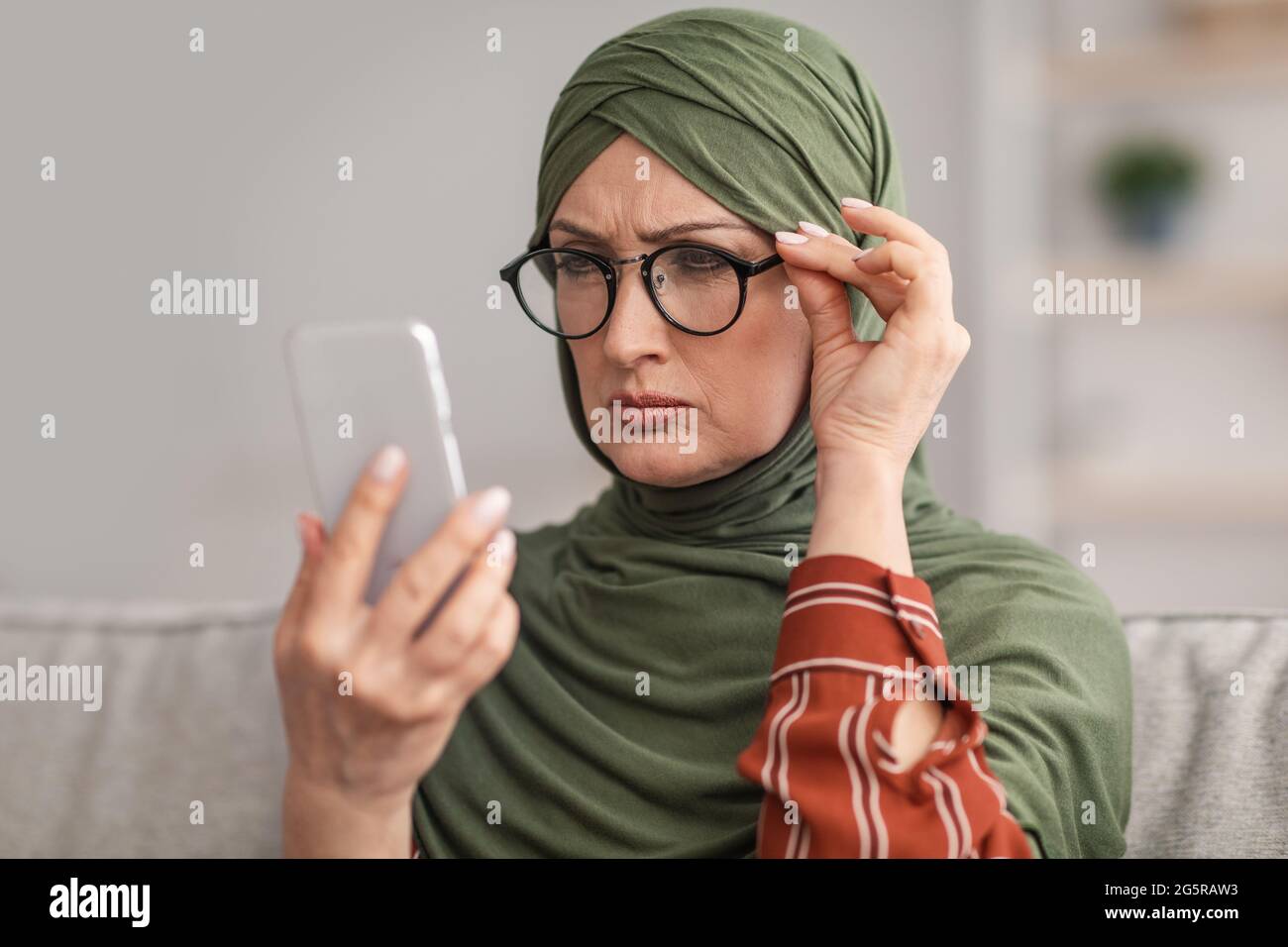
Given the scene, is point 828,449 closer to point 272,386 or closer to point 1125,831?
point 1125,831

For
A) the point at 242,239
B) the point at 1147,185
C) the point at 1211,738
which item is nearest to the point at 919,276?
the point at 1211,738

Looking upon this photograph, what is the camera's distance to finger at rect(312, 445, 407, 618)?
76 cm

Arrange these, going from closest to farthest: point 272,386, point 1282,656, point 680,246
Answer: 1. point 680,246
2. point 1282,656
3. point 272,386

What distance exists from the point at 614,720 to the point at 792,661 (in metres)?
0.33

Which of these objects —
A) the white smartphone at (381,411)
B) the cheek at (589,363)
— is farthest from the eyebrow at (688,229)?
the white smartphone at (381,411)

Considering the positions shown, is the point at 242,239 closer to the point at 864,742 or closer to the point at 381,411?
the point at 381,411

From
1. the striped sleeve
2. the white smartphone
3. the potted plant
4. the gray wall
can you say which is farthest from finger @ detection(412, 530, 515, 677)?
the potted plant

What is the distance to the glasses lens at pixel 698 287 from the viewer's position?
109 centimetres

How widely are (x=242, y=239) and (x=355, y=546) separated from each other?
1.95m

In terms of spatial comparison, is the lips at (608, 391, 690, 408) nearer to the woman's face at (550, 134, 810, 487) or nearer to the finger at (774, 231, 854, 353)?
the woman's face at (550, 134, 810, 487)

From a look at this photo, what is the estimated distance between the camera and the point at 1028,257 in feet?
8.85

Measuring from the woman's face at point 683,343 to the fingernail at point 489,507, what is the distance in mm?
342

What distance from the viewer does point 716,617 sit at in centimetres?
115
